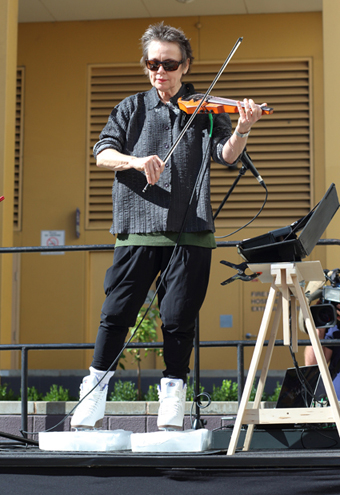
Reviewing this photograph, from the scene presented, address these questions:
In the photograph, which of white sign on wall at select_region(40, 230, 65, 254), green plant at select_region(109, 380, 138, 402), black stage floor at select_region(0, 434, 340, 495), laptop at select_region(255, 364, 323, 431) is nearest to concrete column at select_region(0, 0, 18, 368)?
white sign on wall at select_region(40, 230, 65, 254)

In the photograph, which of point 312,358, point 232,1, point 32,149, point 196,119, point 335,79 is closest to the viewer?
point 196,119

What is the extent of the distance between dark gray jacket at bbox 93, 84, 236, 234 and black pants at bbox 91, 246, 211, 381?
0.09m

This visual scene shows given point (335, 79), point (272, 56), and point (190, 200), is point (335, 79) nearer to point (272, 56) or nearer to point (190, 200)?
point (272, 56)

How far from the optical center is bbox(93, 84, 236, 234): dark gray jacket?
1.99 metres

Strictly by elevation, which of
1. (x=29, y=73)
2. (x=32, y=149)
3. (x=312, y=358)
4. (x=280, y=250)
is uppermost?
(x=29, y=73)

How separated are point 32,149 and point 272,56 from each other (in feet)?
10.4

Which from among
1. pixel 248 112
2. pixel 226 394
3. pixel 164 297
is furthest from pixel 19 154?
pixel 248 112

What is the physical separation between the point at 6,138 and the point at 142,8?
9.11 feet

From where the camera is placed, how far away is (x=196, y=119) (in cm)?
210

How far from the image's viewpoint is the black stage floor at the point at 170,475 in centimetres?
139

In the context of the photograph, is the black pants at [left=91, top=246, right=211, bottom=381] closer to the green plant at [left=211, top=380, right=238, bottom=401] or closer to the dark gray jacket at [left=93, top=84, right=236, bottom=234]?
the dark gray jacket at [left=93, top=84, right=236, bottom=234]

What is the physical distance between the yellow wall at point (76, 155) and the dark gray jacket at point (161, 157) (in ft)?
15.5

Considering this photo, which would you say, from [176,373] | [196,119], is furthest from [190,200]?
[176,373]

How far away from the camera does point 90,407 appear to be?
1.89 metres
